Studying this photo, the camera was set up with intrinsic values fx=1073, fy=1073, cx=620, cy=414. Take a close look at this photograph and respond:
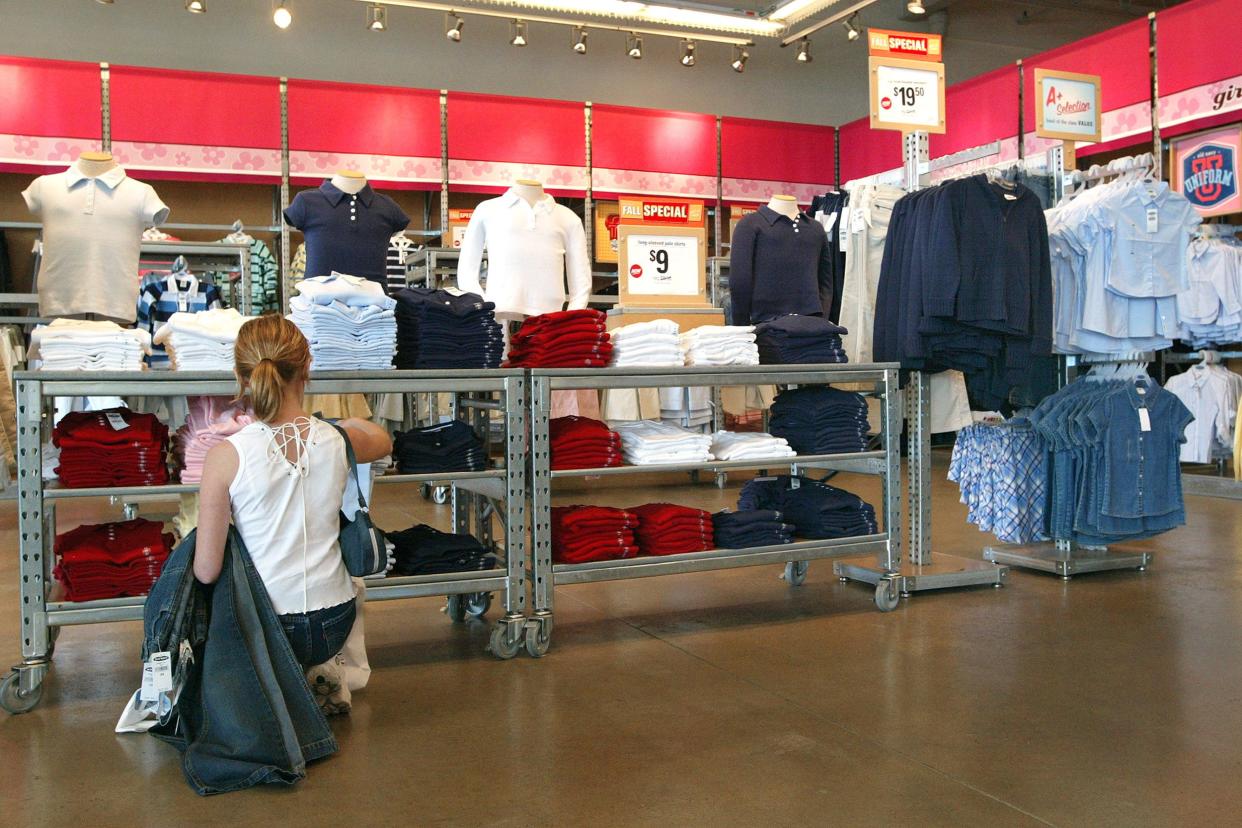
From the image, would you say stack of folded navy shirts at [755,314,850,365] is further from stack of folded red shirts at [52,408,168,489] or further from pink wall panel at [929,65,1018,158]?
pink wall panel at [929,65,1018,158]

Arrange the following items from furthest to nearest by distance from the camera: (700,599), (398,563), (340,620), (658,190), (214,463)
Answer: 1. (658,190)
2. (700,599)
3. (398,563)
4. (340,620)
5. (214,463)

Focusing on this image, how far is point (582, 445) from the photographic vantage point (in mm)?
3916

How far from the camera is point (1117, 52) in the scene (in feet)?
29.0

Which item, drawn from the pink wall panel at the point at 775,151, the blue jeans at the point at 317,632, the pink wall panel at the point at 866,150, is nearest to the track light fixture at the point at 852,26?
the pink wall panel at the point at 866,150

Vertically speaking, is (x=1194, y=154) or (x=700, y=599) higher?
(x=1194, y=154)

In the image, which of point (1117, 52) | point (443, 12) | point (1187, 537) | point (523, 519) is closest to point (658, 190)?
point (443, 12)

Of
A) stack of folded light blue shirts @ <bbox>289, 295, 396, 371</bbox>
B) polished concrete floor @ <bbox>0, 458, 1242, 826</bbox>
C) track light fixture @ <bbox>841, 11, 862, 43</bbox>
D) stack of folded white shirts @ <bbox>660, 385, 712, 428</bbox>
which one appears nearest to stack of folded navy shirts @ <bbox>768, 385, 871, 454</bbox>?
polished concrete floor @ <bbox>0, 458, 1242, 826</bbox>

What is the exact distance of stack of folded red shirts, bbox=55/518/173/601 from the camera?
3225 mm

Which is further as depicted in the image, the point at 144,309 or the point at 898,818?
the point at 144,309

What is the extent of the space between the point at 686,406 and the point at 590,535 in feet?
12.5

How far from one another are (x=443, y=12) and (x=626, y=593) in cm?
843

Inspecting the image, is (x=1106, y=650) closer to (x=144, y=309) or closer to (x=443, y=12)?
(x=144, y=309)

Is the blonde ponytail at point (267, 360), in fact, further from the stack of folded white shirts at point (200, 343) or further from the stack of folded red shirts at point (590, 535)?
the stack of folded red shirts at point (590, 535)

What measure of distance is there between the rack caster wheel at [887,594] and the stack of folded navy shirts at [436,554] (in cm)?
160
